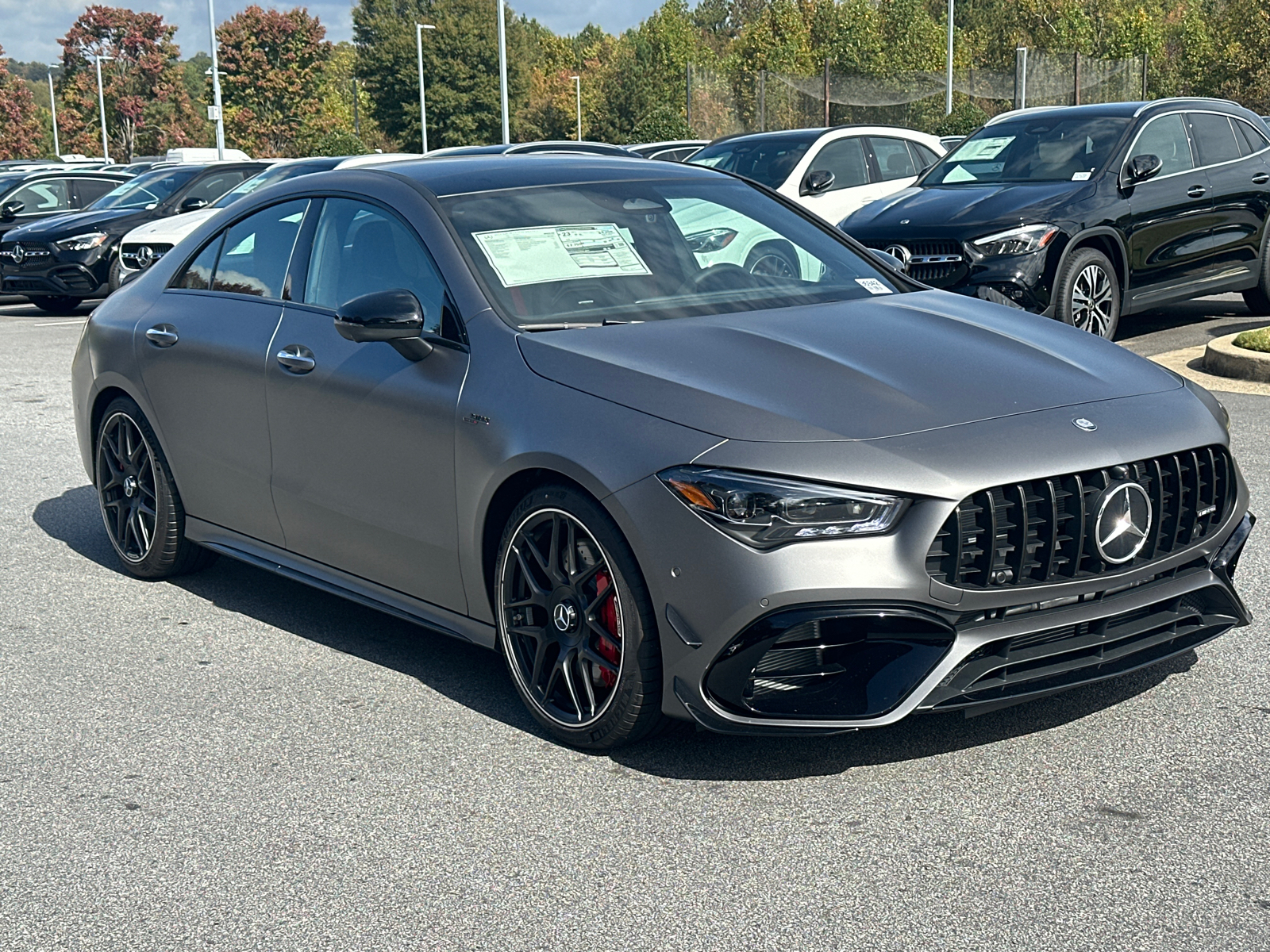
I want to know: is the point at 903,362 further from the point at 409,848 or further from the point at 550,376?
the point at 409,848

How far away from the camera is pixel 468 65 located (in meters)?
88.9

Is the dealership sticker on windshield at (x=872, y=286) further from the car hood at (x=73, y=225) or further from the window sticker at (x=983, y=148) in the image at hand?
the car hood at (x=73, y=225)

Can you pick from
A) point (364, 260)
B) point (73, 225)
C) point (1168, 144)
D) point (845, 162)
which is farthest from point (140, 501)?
point (73, 225)

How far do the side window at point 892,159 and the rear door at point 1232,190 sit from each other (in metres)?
3.51

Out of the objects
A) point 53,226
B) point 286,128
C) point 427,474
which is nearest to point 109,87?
point 286,128

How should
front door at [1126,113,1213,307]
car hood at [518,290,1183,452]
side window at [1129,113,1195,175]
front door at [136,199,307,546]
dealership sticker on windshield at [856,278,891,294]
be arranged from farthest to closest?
side window at [1129,113,1195,175] < front door at [1126,113,1213,307] < front door at [136,199,307,546] < dealership sticker on windshield at [856,278,891,294] < car hood at [518,290,1183,452]

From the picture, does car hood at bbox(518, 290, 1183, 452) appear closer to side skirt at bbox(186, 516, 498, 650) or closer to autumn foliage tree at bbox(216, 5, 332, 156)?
side skirt at bbox(186, 516, 498, 650)

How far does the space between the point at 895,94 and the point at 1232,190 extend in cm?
3731

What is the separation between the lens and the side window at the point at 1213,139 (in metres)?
11.6

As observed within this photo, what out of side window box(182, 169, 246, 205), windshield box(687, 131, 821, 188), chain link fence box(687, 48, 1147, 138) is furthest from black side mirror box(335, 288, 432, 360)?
chain link fence box(687, 48, 1147, 138)

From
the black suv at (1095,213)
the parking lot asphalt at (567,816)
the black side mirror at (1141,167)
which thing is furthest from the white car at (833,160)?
the parking lot asphalt at (567,816)

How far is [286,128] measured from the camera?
Result: 79.9m

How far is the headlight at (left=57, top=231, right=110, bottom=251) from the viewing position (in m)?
17.3

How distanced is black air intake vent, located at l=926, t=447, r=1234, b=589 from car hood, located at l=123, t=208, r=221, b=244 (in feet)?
45.6
